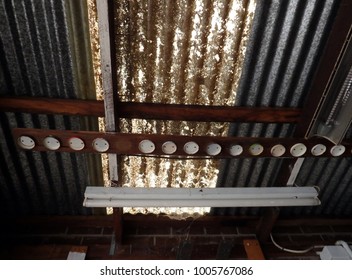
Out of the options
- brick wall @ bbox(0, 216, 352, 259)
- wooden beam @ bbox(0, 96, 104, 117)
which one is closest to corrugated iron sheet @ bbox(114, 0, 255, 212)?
wooden beam @ bbox(0, 96, 104, 117)

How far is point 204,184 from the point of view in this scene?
14.2 feet

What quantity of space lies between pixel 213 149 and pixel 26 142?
222cm

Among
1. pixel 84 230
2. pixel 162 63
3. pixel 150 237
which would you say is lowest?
pixel 150 237

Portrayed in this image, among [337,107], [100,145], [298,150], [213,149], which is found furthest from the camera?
[298,150]

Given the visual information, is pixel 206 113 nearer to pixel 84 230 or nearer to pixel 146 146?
pixel 146 146

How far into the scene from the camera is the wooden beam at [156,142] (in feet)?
10.6

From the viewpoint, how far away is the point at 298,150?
11.6 feet

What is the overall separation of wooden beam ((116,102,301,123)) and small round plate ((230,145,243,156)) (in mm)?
347

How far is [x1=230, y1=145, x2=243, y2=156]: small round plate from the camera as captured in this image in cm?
346

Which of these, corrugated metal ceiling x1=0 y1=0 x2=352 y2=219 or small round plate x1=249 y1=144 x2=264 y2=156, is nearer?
corrugated metal ceiling x1=0 y1=0 x2=352 y2=219

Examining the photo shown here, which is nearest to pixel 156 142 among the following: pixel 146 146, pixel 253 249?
pixel 146 146

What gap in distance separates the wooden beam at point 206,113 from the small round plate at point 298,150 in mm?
332

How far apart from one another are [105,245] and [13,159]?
6.48ft

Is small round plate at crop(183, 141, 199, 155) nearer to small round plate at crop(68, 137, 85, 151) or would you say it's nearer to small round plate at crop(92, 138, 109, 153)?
small round plate at crop(92, 138, 109, 153)
